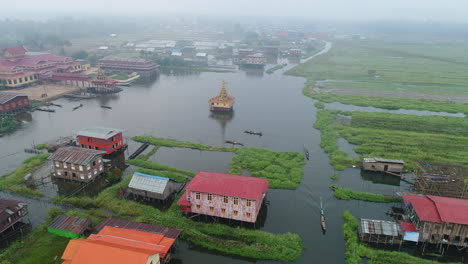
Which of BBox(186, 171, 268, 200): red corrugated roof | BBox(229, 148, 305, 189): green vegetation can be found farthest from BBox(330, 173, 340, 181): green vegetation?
BBox(186, 171, 268, 200): red corrugated roof

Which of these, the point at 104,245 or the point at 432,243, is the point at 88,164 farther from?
the point at 432,243

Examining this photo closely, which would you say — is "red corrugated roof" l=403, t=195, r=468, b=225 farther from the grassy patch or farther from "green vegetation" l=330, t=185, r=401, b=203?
the grassy patch

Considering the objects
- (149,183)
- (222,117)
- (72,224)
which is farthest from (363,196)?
(222,117)

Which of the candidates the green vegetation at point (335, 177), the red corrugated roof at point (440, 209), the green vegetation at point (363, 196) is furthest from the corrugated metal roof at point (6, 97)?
the red corrugated roof at point (440, 209)

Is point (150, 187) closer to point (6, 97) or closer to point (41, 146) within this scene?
point (41, 146)

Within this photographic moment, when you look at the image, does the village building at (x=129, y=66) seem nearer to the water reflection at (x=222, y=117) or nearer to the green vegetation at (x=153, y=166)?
the water reflection at (x=222, y=117)

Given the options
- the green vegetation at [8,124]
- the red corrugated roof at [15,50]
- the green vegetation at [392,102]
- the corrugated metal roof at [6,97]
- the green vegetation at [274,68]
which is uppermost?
the red corrugated roof at [15,50]
